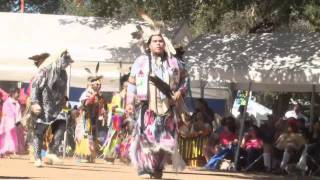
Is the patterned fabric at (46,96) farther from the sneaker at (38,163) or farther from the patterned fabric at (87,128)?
the patterned fabric at (87,128)

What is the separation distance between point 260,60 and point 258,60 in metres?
0.05

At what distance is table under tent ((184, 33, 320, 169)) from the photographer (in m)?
14.1

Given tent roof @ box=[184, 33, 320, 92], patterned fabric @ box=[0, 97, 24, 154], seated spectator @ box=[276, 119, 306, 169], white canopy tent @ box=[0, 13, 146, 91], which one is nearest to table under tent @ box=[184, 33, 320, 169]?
tent roof @ box=[184, 33, 320, 92]

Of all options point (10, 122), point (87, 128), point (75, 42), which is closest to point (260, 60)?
point (87, 128)

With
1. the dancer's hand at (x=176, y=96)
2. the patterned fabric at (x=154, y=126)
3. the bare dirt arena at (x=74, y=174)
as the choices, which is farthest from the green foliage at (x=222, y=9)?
the dancer's hand at (x=176, y=96)

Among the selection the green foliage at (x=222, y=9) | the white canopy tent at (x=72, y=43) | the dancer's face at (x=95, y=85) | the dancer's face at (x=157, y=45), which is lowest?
the dancer's face at (x=95, y=85)

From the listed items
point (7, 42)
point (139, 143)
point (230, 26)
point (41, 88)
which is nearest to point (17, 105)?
point (7, 42)

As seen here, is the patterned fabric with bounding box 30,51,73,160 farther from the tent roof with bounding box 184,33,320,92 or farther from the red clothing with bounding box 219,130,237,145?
the red clothing with bounding box 219,130,237,145

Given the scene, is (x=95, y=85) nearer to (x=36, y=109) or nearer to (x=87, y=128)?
(x=87, y=128)

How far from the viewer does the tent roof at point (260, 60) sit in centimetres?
1407

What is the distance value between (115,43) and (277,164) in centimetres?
505

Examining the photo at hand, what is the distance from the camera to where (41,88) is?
446 inches

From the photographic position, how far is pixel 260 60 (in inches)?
580

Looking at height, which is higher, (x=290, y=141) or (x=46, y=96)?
(x=46, y=96)
